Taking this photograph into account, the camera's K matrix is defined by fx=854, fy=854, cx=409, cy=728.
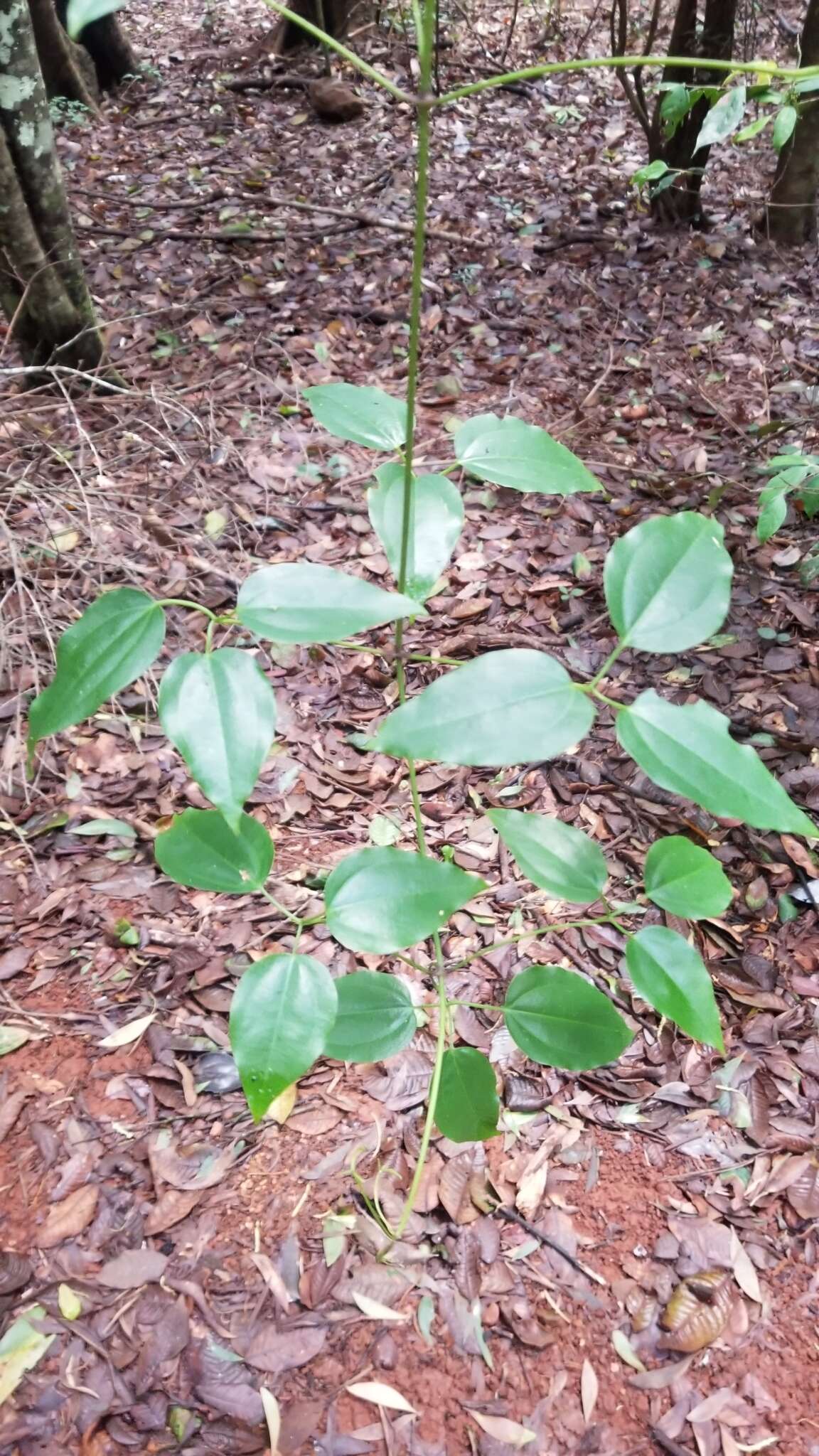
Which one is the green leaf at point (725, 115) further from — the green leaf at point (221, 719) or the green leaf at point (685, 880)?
the green leaf at point (221, 719)

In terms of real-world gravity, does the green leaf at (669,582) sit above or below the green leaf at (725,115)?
below

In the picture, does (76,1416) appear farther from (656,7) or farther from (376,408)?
(656,7)

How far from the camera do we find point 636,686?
177cm

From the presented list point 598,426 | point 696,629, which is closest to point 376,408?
point 696,629

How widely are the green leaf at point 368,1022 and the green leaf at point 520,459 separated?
0.52m

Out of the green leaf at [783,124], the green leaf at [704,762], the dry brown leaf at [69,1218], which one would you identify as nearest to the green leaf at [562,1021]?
the green leaf at [704,762]

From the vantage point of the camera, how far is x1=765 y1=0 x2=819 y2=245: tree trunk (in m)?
2.82

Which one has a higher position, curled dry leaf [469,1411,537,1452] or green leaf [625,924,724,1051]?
green leaf [625,924,724,1051]

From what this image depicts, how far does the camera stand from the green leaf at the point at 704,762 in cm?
50

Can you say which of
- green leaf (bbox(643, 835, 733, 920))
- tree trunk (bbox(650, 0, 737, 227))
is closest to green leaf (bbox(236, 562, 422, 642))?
green leaf (bbox(643, 835, 733, 920))

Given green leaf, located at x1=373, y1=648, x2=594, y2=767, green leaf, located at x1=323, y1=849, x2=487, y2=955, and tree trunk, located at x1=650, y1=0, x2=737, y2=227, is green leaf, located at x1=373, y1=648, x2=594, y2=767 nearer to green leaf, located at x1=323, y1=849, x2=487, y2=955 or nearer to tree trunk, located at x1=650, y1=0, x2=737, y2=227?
green leaf, located at x1=323, y1=849, x2=487, y2=955

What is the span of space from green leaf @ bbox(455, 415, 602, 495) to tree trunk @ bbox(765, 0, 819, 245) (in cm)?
273

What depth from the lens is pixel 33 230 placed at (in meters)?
2.05

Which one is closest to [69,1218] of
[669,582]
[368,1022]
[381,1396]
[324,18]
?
[381,1396]
